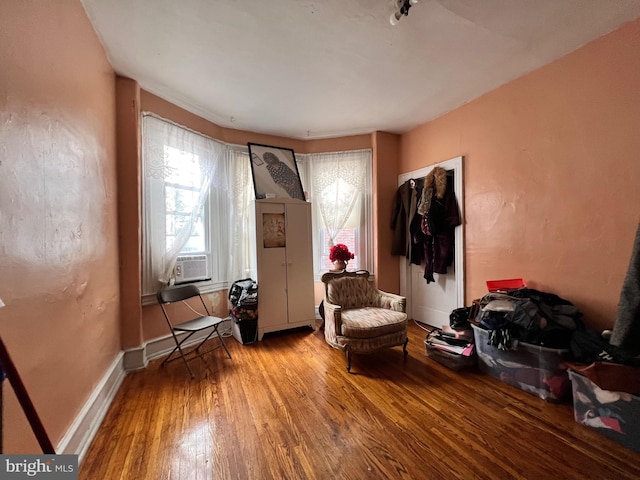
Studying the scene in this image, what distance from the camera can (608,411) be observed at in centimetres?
151

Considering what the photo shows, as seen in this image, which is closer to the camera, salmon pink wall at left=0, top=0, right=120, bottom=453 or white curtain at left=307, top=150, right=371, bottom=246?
salmon pink wall at left=0, top=0, right=120, bottom=453

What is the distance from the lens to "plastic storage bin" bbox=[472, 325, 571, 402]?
181cm

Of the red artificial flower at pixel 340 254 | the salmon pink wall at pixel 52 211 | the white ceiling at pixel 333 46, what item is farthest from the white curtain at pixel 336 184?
the salmon pink wall at pixel 52 211

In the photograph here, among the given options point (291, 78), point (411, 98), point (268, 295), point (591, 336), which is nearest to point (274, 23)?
point (291, 78)

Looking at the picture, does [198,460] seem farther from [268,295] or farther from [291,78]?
[291,78]

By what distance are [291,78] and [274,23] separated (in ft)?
2.00

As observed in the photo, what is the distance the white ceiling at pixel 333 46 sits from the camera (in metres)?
1.62

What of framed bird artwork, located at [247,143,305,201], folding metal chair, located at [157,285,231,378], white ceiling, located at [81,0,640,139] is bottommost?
folding metal chair, located at [157,285,231,378]

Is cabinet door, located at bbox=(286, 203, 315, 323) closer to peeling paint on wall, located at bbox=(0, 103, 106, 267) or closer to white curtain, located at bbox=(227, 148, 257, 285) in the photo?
white curtain, located at bbox=(227, 148, 257, 285)

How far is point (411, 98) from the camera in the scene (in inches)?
107

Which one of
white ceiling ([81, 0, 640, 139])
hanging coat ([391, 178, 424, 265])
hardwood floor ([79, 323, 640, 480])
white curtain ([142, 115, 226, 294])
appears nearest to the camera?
hardwood floor ([79, 323, 640, 480])

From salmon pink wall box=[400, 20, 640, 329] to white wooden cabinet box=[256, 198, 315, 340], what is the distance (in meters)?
1.89

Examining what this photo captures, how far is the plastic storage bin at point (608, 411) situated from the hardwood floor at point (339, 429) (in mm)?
56

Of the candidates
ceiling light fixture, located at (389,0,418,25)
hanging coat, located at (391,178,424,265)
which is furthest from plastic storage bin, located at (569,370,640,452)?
ceiling light fixture, located at (389,0,418,25)
